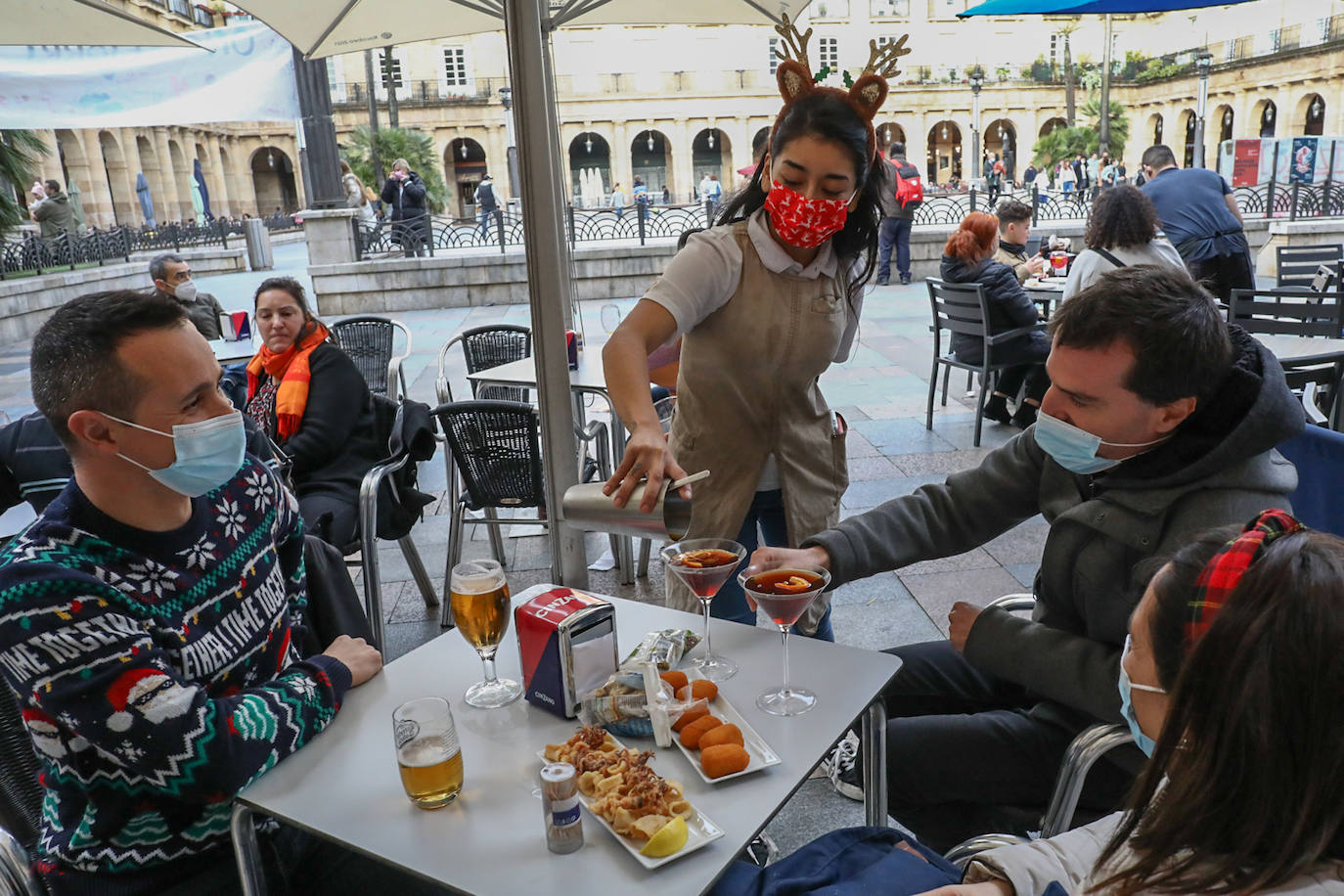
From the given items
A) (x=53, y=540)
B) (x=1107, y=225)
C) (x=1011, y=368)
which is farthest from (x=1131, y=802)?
(x=1011, y=368)

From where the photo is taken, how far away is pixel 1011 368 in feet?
19.1

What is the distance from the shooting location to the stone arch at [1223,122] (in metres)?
40.5

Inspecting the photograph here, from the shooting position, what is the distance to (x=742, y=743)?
1319 mm

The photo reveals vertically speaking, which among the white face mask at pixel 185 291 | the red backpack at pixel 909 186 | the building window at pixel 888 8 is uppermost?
the building window at pixel 888 8

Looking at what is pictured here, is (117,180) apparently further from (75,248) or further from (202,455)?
(202,455)

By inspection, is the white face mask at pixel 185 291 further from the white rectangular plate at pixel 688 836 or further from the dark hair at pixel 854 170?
the white rectangular plate at pixel 688 836

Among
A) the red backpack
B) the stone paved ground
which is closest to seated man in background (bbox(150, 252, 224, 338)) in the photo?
the stone paved ground

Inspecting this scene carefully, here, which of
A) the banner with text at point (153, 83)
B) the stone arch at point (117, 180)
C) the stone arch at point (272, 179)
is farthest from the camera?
the stone arch at point (272, 179)

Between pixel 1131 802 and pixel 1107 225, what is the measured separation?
473cm

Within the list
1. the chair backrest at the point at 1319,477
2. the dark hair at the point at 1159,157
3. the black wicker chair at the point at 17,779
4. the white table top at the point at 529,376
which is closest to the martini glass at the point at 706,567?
the black wicker chair at the point at 17,779

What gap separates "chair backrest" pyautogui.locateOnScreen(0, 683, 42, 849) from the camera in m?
1.43

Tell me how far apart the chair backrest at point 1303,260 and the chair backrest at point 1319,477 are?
7079 millimetres

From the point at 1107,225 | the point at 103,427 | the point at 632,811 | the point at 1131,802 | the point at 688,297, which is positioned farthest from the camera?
the point at 1107,225

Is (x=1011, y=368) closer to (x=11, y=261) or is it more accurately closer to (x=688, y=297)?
(x=688, y=297)
